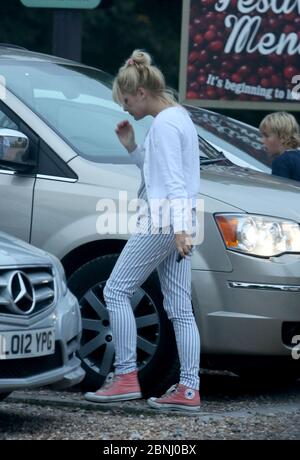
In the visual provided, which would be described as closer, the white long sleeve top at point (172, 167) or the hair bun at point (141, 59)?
the white long sleeve top at point (172, 167)

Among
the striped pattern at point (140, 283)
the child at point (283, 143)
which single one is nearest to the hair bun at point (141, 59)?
the striped pattern at point (140, 283)

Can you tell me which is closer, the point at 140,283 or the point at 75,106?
the point at 140,283

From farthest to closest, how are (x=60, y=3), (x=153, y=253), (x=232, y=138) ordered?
(x=60, y=3)
(x=232, y=138)
(x=153, y=253)

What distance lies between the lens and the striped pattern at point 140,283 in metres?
6.77

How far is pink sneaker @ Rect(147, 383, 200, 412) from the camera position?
22.4ft

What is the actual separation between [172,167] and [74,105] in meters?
1.44

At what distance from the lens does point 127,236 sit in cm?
704

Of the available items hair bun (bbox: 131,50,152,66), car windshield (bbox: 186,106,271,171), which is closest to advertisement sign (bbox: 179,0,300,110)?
car windshield (bbox: 186,106,271,171)

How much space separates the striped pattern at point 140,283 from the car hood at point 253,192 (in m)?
0.42

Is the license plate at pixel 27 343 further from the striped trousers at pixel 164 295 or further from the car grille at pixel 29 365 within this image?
the striped trousers at pixel 164 295

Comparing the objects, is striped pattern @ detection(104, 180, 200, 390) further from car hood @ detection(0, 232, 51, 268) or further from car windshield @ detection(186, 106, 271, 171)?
car windshield @ detection(186, 106, 271, 171)

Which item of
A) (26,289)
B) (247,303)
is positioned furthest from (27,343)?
(247,303)

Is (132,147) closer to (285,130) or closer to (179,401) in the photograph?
(179,401)
